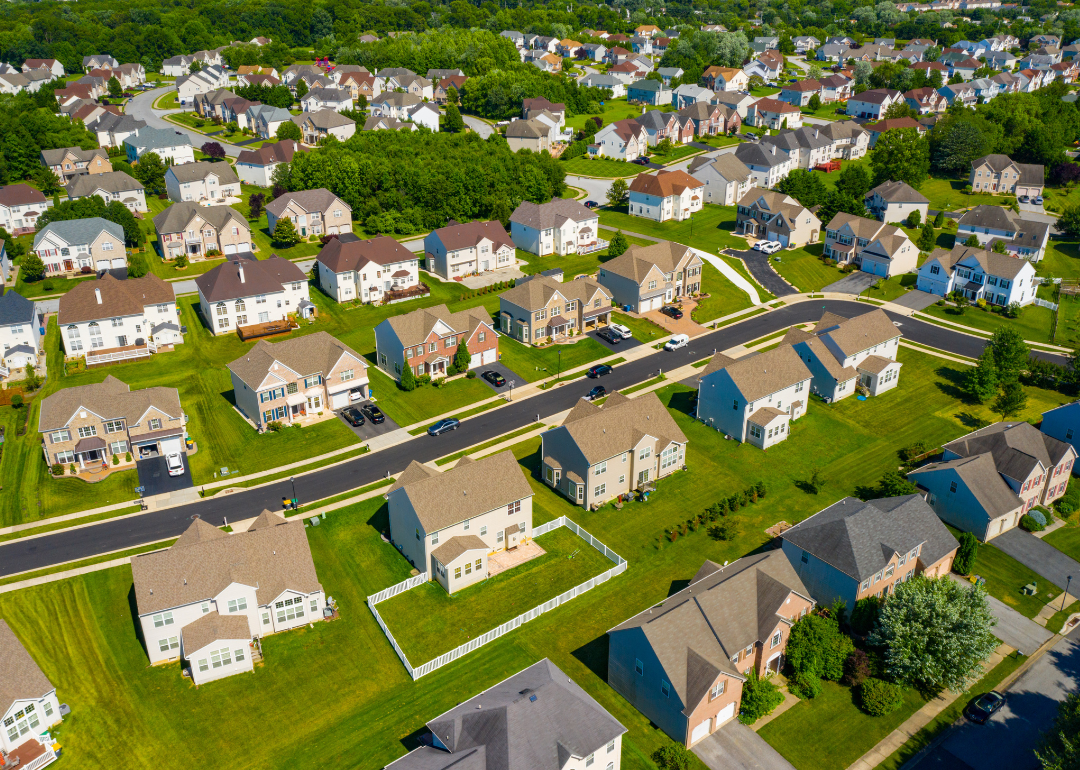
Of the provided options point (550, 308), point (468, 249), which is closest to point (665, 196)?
point (468, 249)

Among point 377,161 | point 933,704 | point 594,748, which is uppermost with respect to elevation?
point 377,161

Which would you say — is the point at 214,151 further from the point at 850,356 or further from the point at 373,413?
the point at 850,356

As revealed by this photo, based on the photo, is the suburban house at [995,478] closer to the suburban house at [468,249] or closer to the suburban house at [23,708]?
the suburban house at [23,708]

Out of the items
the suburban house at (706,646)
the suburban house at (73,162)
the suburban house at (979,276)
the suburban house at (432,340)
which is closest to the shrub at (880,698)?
the suburban house at (706,646)

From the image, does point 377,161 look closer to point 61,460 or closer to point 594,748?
point 61,460

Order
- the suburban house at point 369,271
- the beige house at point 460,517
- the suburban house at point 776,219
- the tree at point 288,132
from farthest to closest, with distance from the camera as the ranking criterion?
the tree at point 288,132 < the suburban house at point 776,219 < the suburban house at point 369,271 < the beige house at point 460,517

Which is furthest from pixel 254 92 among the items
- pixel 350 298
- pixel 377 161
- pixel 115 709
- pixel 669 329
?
pixel 115 709

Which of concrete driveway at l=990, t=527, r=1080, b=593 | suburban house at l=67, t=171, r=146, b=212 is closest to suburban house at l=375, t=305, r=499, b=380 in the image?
concrete driveway at l=990, t=527, r=1080, b=593
